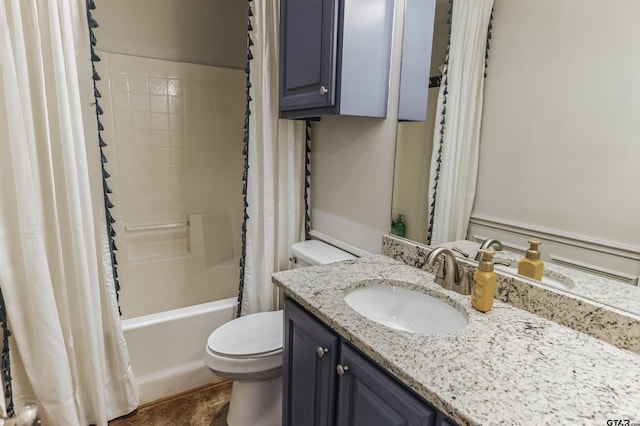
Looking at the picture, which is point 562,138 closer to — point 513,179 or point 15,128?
point 513,179

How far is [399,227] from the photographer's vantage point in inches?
56.2

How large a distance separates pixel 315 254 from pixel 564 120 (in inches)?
45.0

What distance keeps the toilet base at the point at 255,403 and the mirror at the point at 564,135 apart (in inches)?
42.3

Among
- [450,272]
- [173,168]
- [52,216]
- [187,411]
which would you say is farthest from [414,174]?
[173,168]

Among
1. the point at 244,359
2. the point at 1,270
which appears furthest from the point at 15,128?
the point at 244,359

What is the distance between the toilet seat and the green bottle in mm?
684

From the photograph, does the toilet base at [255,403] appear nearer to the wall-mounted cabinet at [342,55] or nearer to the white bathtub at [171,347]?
the white bathtub at [171,347]

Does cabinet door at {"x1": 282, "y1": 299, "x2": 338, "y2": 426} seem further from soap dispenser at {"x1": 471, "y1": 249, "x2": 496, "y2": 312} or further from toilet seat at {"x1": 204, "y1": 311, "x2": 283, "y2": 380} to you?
soap dispenser at {"x1": 471, "y1": 249, "x2": 496, "y2": 312}

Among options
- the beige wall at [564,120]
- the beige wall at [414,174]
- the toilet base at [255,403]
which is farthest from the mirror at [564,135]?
the toilet base at [255,403]

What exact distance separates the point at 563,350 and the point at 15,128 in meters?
1.77

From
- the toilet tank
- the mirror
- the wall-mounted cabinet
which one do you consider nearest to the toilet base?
the toilet tank

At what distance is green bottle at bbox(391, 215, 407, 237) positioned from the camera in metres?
1.41

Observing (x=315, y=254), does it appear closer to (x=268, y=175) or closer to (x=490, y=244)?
(x=268, y=175)

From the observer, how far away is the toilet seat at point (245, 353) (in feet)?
4.61
